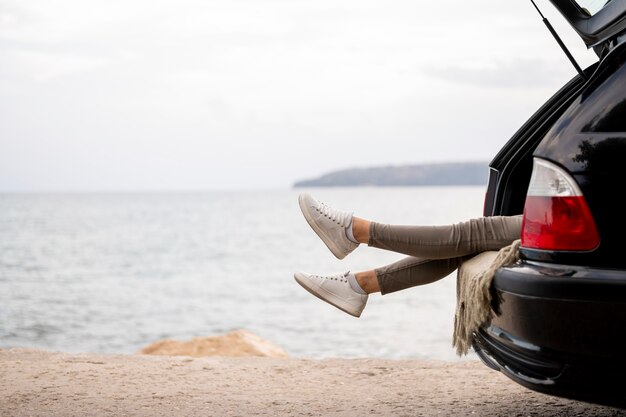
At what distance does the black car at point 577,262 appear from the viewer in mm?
2650

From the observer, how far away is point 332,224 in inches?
165

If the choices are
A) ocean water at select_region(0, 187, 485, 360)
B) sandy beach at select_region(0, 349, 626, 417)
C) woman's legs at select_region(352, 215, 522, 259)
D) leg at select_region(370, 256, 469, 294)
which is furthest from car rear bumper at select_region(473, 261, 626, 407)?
ocean water at select_region(0, 187, 485, 360)

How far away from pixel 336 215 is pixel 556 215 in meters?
1.59

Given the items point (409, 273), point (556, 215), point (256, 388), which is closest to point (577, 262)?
point (556, 215)

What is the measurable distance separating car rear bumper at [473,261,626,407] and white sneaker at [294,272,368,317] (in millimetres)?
1500

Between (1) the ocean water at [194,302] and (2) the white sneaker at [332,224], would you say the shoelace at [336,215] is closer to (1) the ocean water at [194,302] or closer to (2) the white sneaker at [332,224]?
(2) the white sneaker at [332,224]

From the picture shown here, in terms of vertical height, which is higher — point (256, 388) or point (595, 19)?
point (595, 19)

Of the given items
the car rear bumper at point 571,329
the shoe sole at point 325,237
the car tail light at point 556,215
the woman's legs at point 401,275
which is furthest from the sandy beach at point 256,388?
the car tail light at point 556,215

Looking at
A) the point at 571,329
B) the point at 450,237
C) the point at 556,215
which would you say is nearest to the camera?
the point at 571,329

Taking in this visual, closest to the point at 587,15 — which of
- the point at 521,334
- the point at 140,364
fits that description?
the point at 521,334

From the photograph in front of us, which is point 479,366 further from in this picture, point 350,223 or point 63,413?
point 63,413

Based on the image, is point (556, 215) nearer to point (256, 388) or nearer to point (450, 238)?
point (450, 238)

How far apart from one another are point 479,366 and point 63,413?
309 centimetres

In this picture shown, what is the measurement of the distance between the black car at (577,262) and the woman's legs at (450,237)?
799mm
